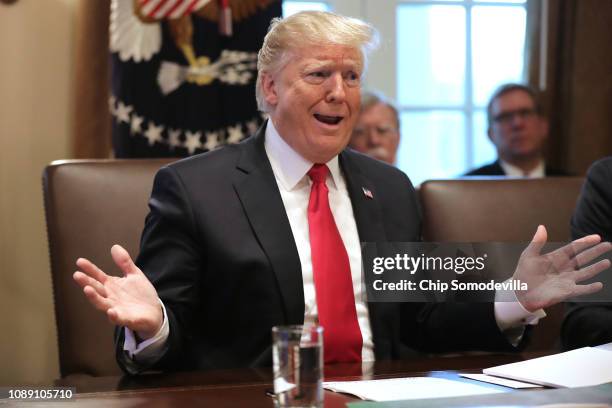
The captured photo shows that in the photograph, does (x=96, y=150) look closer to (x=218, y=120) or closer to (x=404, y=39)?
(x=218, y=120)

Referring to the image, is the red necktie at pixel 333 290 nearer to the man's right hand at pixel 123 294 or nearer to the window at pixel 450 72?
the man's right hand at pixel 123 294

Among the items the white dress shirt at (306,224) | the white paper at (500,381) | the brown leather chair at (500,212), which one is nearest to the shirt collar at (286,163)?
the white dress shirt at (306,224)

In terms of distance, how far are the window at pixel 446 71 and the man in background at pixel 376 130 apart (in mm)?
393

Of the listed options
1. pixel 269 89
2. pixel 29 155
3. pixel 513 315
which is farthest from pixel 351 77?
pixel 29 155

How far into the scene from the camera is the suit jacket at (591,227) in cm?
176

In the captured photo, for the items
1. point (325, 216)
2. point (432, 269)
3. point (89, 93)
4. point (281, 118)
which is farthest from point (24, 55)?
point (432, 269)

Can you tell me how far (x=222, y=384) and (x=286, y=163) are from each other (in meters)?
0.70

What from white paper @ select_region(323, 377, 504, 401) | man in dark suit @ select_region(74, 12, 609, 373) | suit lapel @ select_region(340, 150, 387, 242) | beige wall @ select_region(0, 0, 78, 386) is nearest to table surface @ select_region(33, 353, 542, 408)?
white paper @ select_region(323, 377, 504, 401)

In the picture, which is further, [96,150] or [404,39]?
[404,39]

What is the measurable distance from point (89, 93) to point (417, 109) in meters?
1.63

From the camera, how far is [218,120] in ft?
9.77

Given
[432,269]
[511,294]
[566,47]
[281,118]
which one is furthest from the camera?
[566,47]

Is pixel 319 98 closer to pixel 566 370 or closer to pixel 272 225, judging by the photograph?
pixel 272 225

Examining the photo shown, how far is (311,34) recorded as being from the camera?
6.19 ft
